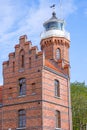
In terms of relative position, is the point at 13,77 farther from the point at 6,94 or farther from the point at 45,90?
the point at 45,90

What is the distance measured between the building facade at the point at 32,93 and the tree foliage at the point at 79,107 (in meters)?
15.8

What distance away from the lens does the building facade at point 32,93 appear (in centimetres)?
3606

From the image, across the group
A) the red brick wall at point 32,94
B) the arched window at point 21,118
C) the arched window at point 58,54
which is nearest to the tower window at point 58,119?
the red brick wall at point 32,94

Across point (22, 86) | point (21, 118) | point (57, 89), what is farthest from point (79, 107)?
point (21, 118)

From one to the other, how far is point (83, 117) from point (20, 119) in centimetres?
2331

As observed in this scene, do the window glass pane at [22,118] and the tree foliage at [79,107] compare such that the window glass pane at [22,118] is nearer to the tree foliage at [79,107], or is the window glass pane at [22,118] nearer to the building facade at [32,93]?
the building facade at [32,93]

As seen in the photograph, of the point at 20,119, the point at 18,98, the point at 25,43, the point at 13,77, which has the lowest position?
the point at 20,119

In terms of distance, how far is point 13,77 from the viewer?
39250 millimetres

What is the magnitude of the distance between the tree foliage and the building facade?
15850 mm

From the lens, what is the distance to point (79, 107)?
5666cm

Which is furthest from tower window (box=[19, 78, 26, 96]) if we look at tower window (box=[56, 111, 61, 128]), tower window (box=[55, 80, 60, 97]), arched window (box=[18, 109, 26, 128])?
tower window (box=[56, 111, 61, 128])

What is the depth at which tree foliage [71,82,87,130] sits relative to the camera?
56.8 meters

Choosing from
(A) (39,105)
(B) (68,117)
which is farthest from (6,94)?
(B) (68,117)

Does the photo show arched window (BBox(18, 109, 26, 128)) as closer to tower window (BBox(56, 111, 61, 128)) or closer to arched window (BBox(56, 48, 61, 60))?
tower window (BBox(56, 111, 61, 128))
